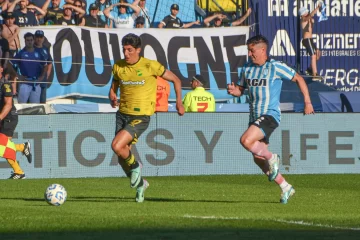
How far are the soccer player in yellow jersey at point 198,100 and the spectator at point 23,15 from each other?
4683 mm

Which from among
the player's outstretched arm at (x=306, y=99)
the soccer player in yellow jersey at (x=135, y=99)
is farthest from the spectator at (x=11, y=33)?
the player's outstretched arm at (x=306, y=99)

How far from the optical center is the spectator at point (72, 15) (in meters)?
24.1

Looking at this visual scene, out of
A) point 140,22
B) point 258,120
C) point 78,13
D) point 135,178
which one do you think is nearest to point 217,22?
point 140,22

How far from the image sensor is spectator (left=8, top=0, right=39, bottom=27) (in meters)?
23.3

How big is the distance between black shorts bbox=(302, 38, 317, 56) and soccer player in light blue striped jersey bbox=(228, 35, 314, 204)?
11941mm

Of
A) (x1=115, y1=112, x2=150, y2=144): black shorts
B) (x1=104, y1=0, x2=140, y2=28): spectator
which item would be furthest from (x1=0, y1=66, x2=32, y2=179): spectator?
(x1=104, y1=0, x2=140, y2=28): spectator

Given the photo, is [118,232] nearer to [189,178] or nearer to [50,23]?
[189,178]

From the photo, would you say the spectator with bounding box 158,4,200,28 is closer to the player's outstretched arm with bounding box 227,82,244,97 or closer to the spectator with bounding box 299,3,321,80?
the spectator with bounding box 299,3,321,80

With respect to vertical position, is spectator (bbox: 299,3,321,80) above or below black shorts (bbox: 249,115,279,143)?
above

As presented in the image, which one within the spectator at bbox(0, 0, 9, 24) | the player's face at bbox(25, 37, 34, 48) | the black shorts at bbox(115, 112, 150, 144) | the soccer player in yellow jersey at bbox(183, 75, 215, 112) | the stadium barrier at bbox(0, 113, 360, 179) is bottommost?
the stadium barrier at bbox(0, 113, 360, 179)

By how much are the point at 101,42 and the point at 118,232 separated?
14.5m

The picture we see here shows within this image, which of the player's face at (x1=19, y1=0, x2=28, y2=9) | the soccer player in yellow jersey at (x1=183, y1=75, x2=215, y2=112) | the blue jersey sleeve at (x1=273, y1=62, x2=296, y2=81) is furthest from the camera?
the player's face at (x1=19, y1=0, x2=28, y2=9)

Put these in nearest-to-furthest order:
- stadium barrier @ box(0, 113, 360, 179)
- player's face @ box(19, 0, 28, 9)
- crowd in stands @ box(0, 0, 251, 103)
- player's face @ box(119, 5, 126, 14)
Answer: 1. stadium barrier @ box(0, 113, 360, 179)
2. crowd in stands @ box(0, 0, 251, 103)
3. player's face @ box(19, 0, 28, 9)
4. player's face @ box(119, 5, 126, 14)

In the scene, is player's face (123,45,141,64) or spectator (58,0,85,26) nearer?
player's face (123,45,141,64)
